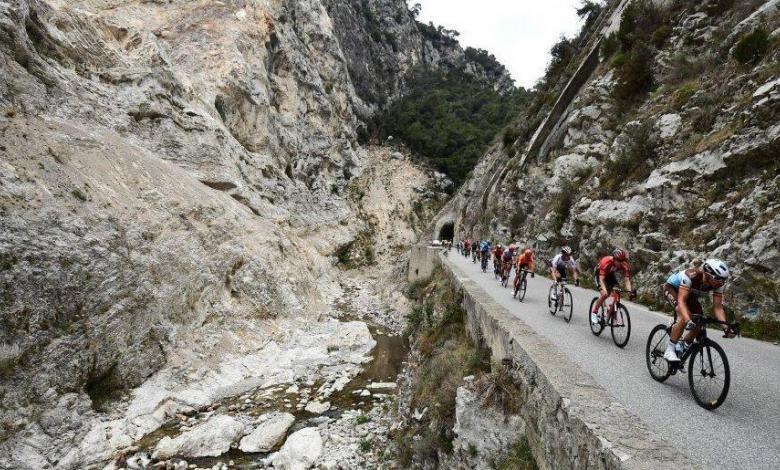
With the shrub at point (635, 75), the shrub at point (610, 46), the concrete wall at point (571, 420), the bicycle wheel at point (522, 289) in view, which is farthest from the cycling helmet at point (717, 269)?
the shrub at point (610, 46)

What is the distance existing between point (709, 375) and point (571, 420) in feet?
5.89

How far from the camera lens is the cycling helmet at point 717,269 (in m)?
4.69

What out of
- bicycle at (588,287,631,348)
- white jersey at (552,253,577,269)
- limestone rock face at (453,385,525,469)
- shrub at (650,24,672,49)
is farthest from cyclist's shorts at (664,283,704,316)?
shrub at (650,24,672,49)

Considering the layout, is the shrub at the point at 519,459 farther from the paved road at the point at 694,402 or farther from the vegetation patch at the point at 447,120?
the vegetation patch at the point at 447,120

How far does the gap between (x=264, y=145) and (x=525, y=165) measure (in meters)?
20.1

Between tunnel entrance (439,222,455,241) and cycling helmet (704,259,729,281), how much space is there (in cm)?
4101

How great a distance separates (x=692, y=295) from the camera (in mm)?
5051

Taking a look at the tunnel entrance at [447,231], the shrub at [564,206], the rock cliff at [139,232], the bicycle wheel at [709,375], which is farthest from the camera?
the tunnel entrance at [447,231]

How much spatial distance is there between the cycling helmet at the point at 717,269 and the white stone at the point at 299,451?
879 centimetres

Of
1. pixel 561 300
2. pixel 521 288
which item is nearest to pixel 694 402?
pixel 561 300

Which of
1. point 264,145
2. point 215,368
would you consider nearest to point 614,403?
point 215,368

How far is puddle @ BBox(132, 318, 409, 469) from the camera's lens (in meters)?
9.90

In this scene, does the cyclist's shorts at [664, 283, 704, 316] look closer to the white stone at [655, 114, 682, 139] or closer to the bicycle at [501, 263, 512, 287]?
the white stone at [655, 114, 682, 139]

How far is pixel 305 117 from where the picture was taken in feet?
141
